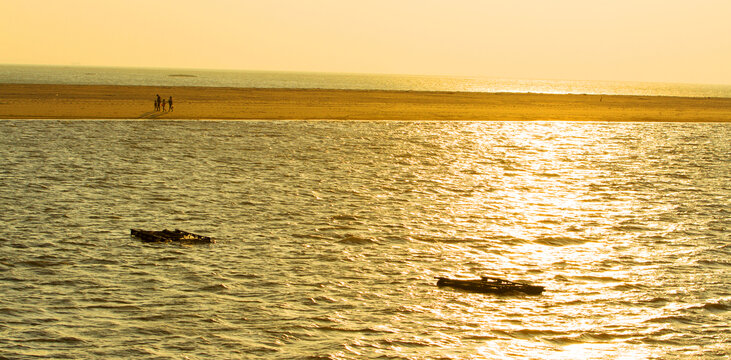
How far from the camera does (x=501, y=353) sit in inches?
592

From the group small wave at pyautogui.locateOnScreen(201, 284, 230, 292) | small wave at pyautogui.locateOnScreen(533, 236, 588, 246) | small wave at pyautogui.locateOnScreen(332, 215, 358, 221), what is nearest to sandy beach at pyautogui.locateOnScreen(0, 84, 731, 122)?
small wave at pyautogui.locateOnScreen(332, 215, 358, 221)

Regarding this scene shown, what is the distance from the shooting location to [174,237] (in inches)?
929

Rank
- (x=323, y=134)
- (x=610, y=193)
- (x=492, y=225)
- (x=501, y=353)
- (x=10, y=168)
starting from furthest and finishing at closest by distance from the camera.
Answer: (x=323, y=134) < (x=10, y=168) < (x=610, y=193) < (x=492, y=225) < (x=501, y=353)

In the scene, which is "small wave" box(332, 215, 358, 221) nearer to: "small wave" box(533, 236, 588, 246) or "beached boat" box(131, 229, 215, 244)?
"beached boat" box(131, 229, 215, 244)

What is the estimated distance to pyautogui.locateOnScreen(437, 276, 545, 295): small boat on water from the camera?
1894cm

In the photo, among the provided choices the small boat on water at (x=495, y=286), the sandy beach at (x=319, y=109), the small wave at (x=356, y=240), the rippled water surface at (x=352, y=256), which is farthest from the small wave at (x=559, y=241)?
the sandy beach at (x=319, y=109)

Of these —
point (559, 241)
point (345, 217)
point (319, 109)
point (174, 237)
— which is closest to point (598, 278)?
point (559, 241)

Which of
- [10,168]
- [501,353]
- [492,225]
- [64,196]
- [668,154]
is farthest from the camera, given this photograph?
[668,154]

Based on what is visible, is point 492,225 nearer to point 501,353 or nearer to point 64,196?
point 501,353

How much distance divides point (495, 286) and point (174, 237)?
1001 centimetres

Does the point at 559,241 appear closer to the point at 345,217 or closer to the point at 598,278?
the point at 598,278

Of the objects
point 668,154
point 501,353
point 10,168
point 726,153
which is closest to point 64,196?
point 10,168

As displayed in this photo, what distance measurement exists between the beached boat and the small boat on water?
798cm

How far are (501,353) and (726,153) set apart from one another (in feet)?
149
